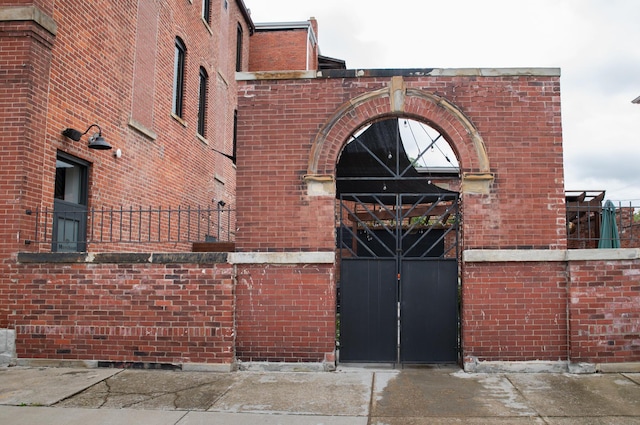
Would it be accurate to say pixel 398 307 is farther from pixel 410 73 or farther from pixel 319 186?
pixel 410 73

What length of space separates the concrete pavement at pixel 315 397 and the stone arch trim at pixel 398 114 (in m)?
2.59

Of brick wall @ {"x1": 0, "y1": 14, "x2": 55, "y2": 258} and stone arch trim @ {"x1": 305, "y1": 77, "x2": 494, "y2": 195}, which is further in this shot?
brick wall @ {"x1": 0, "y1": 14, "x2": 55, "y2": 258}

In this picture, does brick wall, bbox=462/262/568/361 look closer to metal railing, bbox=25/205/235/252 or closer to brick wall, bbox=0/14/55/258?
metal railing, bbox=25/205/235/252

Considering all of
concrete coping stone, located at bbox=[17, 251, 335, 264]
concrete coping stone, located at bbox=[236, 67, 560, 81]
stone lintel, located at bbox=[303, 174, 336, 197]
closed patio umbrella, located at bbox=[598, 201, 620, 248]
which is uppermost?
concrete coping stone, located at bbox=[236, 67, 560, 81]

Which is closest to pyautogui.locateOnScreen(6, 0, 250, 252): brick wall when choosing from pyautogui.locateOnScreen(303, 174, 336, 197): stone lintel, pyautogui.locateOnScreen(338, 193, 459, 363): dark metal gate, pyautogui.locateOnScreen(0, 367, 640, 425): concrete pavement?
pyautogui.locateOnScreen(0, 367, 640, 425): concrete pavement

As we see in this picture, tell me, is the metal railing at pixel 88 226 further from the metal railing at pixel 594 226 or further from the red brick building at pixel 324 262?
the metal railing at pixel 594 226

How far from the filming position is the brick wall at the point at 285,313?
7.18m

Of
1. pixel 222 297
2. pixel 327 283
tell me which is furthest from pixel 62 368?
pixel 327 283

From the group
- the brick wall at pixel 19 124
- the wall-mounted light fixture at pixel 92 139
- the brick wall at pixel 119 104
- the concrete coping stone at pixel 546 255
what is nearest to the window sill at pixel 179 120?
the brick wall at pixel 119 104

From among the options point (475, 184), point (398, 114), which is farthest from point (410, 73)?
point (475, 184)

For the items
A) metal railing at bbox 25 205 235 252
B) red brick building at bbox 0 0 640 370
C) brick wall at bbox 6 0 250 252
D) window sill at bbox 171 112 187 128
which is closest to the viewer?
red brick building at bbox 0 0 640 370

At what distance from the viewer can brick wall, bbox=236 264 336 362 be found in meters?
7.18

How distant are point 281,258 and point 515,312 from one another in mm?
3245

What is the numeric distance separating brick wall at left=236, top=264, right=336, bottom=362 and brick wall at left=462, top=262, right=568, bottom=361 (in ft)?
6.24
